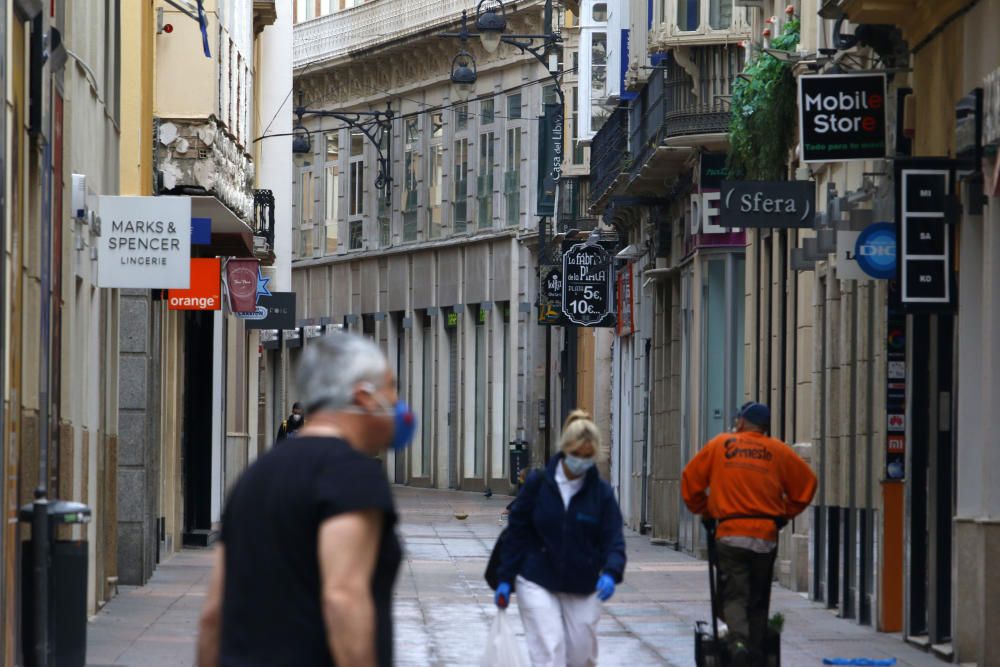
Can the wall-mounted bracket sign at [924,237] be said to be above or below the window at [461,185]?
below

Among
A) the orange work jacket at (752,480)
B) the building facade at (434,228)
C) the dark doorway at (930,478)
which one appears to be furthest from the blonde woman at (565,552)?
the building facade at (434,228)

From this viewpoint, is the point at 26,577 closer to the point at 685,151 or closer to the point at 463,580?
the point at 463,580

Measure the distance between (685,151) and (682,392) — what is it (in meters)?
3.67

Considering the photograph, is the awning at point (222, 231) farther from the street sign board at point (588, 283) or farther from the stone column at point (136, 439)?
the street sign board at point (588, 283)

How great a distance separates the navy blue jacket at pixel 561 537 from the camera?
39.2 feet

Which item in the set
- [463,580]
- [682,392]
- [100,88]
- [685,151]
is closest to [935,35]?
[100,88]

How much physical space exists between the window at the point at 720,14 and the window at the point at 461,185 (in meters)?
28.0

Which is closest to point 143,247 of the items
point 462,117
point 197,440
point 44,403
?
point 44,403

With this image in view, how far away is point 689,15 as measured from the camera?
28859mm

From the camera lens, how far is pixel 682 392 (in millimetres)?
31844

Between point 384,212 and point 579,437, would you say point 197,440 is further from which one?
point 384,212

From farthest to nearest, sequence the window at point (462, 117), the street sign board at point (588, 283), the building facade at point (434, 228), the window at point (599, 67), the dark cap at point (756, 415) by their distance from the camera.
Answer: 1. the window at point (462, 117)
2. the building facade at point (434, 228)
3. the street sign board at point (588, 283)
4. the window at point (599, 67)
5. the dark cap at point (756, 415)

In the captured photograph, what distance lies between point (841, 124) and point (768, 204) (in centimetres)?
248

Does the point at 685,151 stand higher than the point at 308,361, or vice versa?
the point at 685,151
